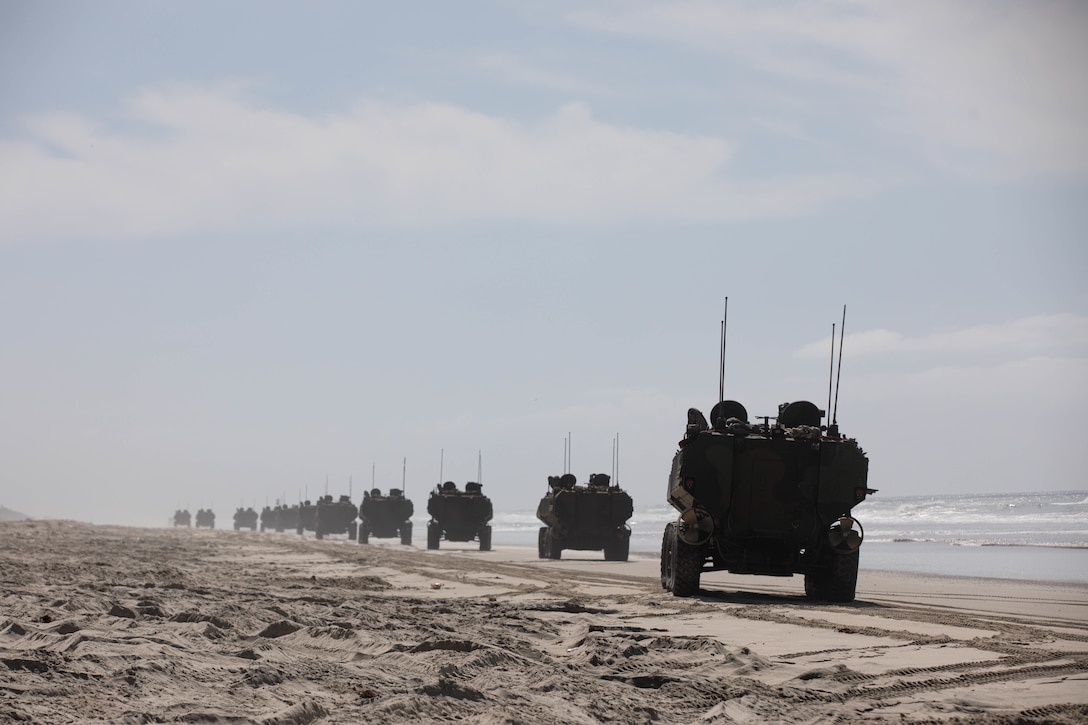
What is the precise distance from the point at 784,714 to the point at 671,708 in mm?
677

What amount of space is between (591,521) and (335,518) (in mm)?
37687

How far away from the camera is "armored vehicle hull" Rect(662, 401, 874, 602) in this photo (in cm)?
1623

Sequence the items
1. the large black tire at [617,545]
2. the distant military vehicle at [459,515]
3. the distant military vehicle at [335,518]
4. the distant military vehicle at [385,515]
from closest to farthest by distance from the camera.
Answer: the large black tire at [617,545]
the distant military vehicle at [459,515]
the distant military vehicle at [385,515]
the distant military vehicle at [335,518]

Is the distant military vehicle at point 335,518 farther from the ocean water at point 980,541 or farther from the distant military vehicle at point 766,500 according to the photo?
the distant military vehicle at point 766,500

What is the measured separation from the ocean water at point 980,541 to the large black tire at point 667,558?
8.43 meters

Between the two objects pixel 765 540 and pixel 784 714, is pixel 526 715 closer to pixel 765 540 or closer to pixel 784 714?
pixel 784 714

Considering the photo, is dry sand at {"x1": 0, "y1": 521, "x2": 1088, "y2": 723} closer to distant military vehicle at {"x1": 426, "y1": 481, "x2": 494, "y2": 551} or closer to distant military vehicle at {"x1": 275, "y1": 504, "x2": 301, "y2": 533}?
distant military vehicle at {"x1": 426, "y1": 481, "x2": 494, "y2": 551}

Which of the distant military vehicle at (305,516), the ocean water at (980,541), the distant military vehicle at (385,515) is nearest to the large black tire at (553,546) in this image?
the ocean water at (980,541)

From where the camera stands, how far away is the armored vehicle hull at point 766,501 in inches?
639

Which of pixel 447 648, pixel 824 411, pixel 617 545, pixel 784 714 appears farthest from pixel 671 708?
pixel 617 545

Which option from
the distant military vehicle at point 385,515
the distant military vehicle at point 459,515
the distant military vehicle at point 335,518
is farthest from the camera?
the distant military vehicle at point 335,518

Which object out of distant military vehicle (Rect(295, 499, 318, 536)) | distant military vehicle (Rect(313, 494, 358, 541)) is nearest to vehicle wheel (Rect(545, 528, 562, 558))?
distant military vehicle (Rect(313, 494, 358, 541))

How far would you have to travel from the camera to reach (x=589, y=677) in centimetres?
826

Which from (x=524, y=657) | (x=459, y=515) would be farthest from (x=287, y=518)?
(x=524, y=657)
